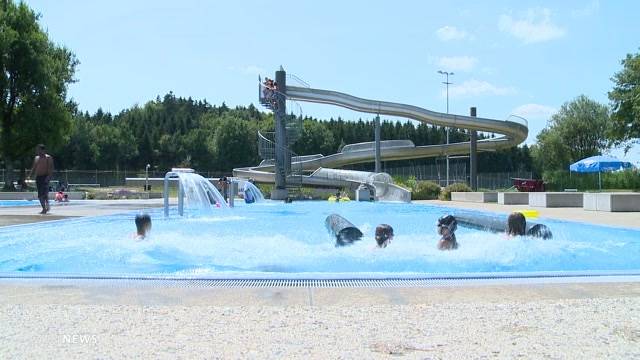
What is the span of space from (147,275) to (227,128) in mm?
A: 84579

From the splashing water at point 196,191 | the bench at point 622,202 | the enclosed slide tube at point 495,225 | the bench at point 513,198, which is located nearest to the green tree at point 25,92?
the splashing water at point 196,191

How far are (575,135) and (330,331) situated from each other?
67212 millimetres

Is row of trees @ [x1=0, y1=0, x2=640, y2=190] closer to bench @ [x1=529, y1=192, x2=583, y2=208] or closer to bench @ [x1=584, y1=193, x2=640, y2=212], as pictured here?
bench @ [x1=529, y1=192, x2=583, y2=208]

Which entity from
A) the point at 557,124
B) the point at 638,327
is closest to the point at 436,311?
the point at 638,327

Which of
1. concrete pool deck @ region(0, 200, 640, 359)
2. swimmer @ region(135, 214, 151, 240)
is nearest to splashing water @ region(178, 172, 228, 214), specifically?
swimmer @ region(135, 214, 151, 240)

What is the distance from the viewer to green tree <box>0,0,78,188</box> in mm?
33812

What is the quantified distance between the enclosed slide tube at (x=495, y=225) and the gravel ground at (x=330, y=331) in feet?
16.8

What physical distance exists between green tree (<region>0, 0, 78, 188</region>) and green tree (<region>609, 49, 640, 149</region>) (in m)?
38.3

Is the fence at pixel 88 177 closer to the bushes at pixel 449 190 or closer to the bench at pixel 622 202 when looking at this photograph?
the bushes at pixel 449 190

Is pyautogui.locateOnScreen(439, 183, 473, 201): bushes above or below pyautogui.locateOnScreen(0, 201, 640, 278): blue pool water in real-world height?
above

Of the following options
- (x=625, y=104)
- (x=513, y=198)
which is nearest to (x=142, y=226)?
(x=513, y=198)

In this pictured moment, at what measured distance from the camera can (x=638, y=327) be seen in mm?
3775

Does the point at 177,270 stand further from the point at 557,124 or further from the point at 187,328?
the point at 557,124

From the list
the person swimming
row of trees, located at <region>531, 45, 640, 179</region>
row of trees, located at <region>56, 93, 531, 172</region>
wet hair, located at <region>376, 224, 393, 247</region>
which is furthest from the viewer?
row of trees, located at <region>56, 93, 531, 172</region>
